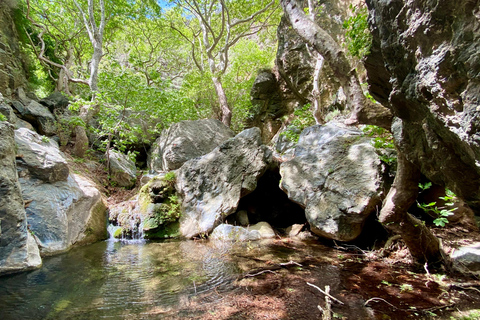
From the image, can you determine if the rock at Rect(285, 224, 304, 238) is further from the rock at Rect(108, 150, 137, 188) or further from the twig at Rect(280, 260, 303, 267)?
the rock at Rect(108, 150, 137, 188)

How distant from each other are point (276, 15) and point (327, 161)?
38.7 feet

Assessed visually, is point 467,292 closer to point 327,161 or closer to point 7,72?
point 327,161

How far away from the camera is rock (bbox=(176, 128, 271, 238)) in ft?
24.9

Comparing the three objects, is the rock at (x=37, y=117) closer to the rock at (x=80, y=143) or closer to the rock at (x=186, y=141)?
the rock at (x=80, y=143)

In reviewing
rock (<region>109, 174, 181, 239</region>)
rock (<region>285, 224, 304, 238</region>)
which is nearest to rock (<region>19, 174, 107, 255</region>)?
rock (<region>109, 174, 181, 239</region>)

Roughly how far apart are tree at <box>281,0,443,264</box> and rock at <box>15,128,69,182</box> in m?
7.35

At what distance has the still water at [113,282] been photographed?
3270 millimetres

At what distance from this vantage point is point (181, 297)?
3531 millimetres

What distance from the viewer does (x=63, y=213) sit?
636 cm

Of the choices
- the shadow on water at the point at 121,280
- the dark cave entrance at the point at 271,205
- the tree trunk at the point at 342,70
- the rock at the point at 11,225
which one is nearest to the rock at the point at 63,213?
the shadow on water at the point at 121,280

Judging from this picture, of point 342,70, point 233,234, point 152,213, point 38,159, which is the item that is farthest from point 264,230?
point 38,159

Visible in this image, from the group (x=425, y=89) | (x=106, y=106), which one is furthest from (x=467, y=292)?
(x=106, y=106)

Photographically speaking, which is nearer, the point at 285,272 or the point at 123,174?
the point at 285,272

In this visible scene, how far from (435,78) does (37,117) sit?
14406mm
